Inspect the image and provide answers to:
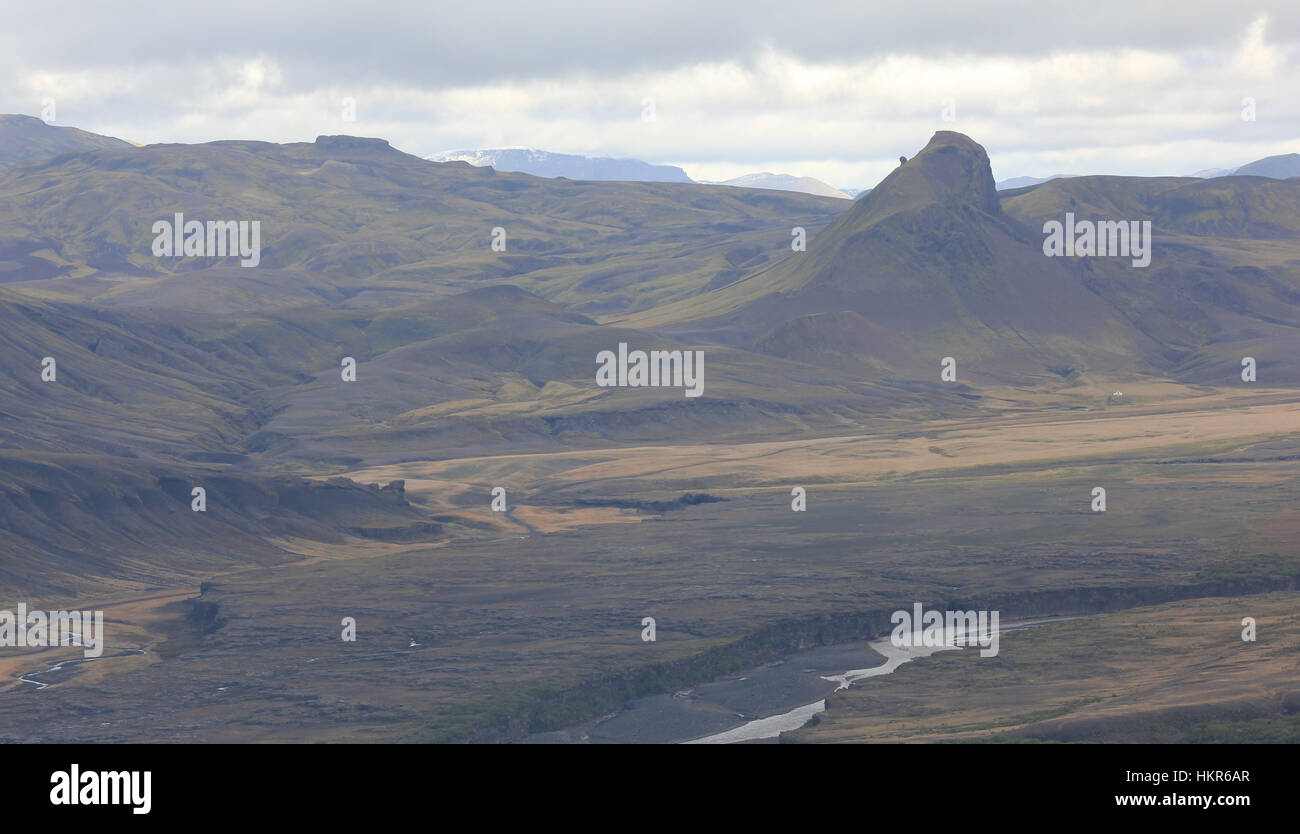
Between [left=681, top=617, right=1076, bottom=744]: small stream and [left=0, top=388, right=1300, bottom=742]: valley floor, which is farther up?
[left=0, top=388, right=1300, bottom=742]: valley floor

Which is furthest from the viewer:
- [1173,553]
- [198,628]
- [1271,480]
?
[1271,480]

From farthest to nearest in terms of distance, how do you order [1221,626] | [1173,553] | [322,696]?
[1173,553] < [1221,626] < [322,696]

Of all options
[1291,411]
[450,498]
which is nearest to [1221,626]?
[450,498]

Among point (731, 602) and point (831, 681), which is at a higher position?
point (731, 602)

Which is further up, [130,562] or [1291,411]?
[1291,411]

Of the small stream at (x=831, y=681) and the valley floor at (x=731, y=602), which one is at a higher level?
the valley floor at (x=731, y=602)

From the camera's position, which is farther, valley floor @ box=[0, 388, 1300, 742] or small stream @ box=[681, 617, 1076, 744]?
valley floor @ box=[0, 388, 1300, 742]

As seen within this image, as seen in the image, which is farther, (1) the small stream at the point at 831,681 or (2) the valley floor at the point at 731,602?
(2) the valley floor at the point at 731,602

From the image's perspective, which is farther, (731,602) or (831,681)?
(731,602)
